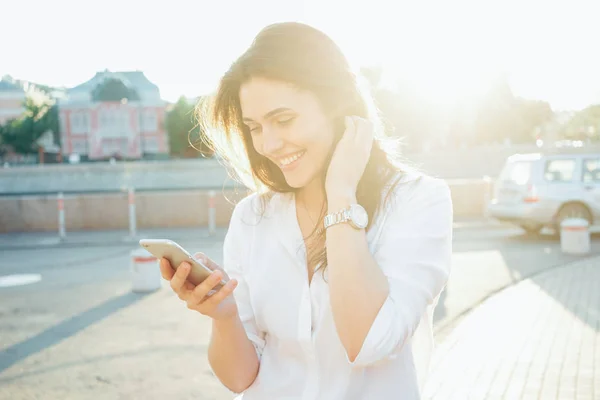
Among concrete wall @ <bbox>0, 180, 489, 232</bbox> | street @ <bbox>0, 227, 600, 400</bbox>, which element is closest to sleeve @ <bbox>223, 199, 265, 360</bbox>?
street @ <bbox>0, 227, 600, 400</bbox>

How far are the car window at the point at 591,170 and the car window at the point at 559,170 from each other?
24cm

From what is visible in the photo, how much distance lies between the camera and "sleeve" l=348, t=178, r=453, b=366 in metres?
1.65

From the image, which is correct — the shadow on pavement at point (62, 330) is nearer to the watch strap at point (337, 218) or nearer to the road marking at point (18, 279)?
the road marking at point (18, 279)

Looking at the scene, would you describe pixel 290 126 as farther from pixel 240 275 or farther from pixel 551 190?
pixel 551 190

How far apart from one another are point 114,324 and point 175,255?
519 centimetres

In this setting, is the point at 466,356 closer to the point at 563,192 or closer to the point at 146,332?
the point at 146,332

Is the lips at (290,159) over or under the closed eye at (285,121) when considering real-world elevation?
under

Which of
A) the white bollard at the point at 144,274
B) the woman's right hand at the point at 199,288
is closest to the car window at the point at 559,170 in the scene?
the white bollard at the point at 144,274

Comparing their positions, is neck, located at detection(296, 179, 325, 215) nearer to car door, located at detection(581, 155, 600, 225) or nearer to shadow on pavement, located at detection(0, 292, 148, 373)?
shadow on pavement, located at detection(0, 292, 148, 373)

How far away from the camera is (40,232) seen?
16.0 metres

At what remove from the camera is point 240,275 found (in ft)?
6.73

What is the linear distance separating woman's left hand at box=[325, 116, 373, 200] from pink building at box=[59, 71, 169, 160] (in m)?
78.9

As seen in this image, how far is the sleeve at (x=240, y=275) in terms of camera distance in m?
2.01

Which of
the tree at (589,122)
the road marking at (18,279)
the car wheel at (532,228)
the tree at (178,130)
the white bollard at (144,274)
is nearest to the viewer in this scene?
the white bollard at (144,274)
